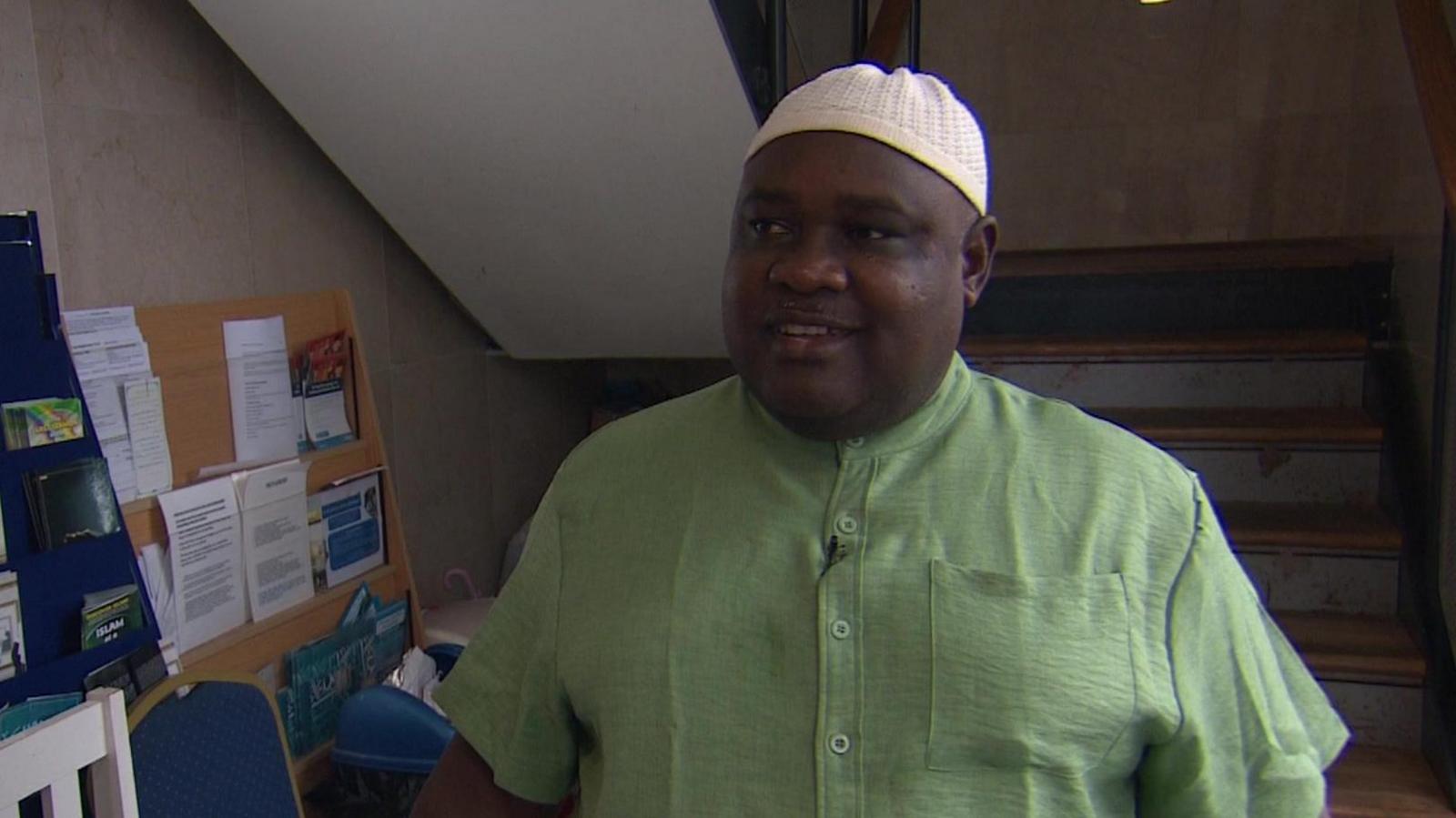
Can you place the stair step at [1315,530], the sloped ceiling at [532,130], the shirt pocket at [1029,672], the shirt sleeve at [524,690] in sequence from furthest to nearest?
the stair step at [1315,530]
the sloped ceiling at [532,130]
the shirt sleeve at [524,690]
the shirt pocket at [1029,672]

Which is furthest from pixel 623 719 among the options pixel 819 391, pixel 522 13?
pixel 522 13

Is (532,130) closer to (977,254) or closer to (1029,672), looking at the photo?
(977,254)

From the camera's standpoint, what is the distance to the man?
63 centimetres

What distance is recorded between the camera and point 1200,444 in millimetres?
2568

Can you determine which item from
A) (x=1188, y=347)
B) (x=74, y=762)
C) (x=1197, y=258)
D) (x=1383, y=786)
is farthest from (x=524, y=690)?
(x=1197, y=258)

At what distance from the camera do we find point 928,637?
64 cm

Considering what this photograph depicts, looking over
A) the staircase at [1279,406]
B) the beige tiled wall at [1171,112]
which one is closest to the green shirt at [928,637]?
the staircase at [1279,406]

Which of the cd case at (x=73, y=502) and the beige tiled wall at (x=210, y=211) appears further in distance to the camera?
the beige tiled wall at (x=210, y=211)

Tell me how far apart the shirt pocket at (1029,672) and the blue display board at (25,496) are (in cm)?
127

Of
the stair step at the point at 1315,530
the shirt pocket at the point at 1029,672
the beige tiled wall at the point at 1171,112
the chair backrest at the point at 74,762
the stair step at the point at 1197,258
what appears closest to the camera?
the shirt pocket at the point at 1029,672

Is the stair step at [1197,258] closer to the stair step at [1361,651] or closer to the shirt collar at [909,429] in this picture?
the stair step at [1361,651]

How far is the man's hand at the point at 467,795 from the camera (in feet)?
2.55

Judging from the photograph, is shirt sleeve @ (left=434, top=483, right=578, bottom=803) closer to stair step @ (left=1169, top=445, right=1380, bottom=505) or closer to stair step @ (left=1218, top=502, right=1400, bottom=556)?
stair step @ (left=1218, top=502, right=1400, bottom=556)

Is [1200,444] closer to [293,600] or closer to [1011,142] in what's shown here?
[1011,142]
